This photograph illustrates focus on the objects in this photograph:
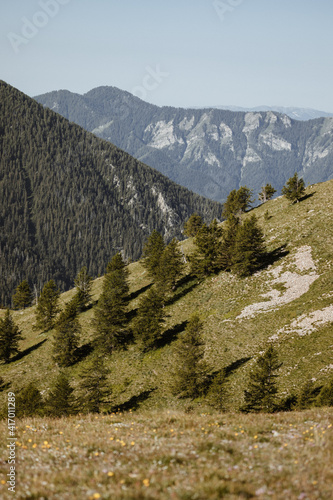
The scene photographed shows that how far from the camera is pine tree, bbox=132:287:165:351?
44594mm

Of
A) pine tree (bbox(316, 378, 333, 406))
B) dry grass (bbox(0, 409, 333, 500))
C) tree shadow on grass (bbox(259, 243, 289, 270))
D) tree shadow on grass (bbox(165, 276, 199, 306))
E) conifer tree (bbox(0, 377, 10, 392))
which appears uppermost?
dry grass (bbox(0, 409, 333, 500))

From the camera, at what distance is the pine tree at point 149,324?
1756 inches

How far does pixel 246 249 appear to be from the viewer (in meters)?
52.8

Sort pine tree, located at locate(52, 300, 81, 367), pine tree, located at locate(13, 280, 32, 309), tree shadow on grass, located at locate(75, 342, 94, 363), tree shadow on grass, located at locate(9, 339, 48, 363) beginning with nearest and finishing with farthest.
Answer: pine tree, located at locate(52, 300, 81, 367), tree shadow on grass, located at locate(75, 342, 94, 363), tree shadow on grass, located at locate(9, 339, 48, 363), pine tree, located at locate(13, 280, 32, 309)

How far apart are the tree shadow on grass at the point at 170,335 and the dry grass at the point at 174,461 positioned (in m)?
33.3

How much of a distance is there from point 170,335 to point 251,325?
40.7ft

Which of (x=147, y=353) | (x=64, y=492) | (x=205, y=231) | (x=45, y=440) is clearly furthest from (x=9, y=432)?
(x=205, y=231)

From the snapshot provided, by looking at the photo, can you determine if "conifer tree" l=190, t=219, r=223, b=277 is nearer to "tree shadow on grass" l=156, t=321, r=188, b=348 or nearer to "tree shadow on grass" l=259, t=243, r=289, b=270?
"tree shadow on grass" l=259, t=243, r=289, b=270

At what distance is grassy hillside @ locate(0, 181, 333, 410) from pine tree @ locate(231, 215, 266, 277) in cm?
176

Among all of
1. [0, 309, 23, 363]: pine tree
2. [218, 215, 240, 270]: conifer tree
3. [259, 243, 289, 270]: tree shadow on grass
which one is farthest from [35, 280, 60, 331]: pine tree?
[259, 243, 289, 270]: tree shadow on grass

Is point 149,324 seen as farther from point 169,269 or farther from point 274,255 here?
point 274,255

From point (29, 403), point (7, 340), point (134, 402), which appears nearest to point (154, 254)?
point (7, 340)

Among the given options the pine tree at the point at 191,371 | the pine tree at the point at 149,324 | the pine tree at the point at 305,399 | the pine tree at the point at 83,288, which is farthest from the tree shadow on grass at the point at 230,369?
the pine tree at the point at 83,288

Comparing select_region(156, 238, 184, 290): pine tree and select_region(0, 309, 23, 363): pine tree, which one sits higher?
select_region(156, 238, 184, 290): pine tree
